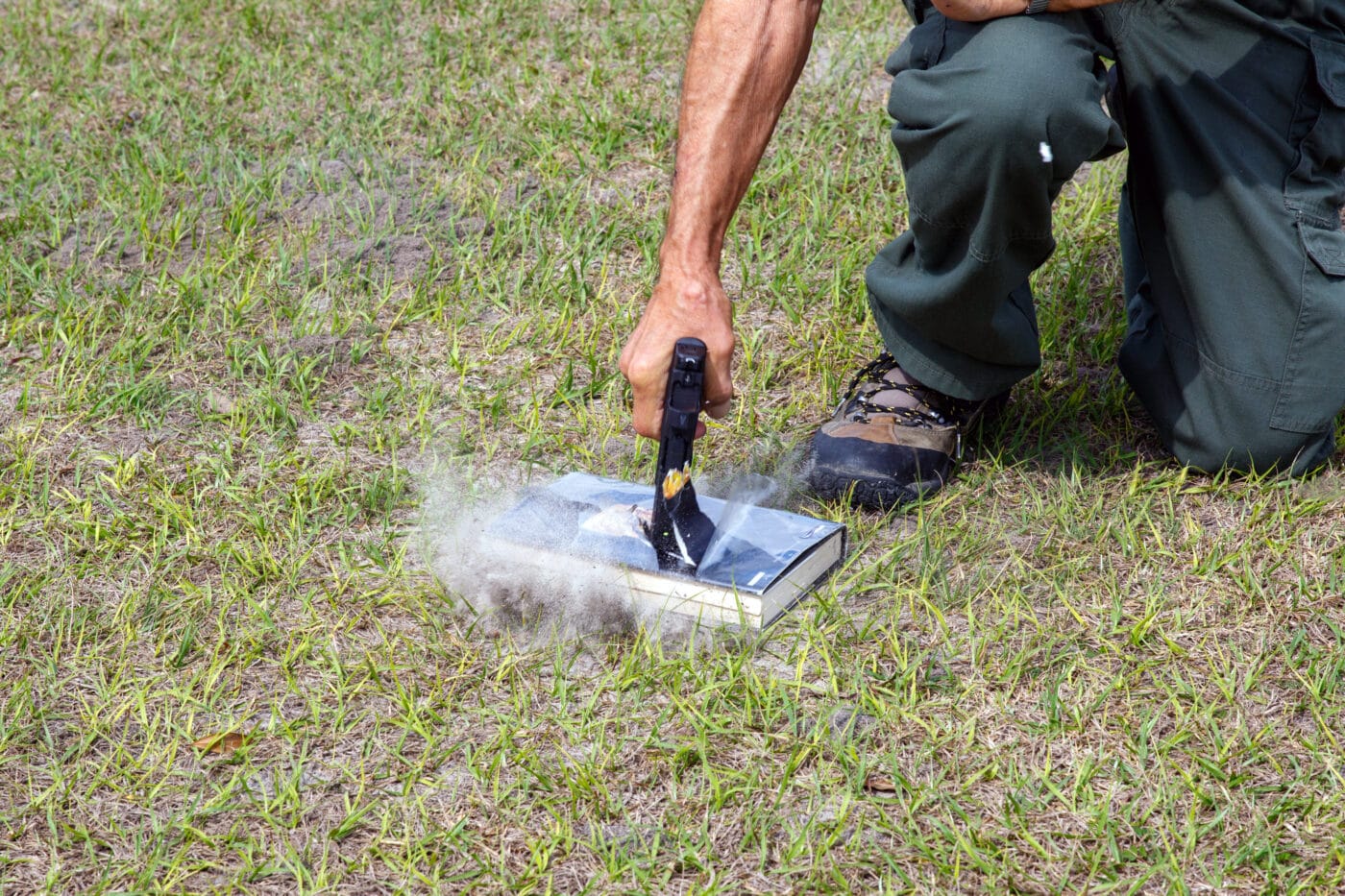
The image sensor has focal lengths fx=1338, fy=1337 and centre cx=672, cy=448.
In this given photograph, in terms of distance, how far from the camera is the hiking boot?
2264 mm

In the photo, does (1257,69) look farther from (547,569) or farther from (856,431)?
(547,569)

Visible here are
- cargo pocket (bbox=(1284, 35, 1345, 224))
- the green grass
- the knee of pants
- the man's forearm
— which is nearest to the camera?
the green grass

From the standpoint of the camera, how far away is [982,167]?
2023 mm

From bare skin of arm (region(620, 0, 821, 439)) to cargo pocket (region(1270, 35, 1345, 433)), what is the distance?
92 centimetres

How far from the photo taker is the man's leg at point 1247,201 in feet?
7.25

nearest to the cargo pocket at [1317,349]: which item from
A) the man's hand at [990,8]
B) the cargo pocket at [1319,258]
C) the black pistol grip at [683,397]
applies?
the cargo pocket at [1319,258]

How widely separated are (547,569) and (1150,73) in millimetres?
1299

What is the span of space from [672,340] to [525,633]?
501 mm

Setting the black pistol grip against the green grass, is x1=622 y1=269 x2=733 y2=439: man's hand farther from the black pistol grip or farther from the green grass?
the green grass

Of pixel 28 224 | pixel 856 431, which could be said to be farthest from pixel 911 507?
pixel 28 224

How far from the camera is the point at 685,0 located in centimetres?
404

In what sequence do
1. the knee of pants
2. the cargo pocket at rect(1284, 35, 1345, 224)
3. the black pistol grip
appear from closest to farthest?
the black pistol grip → the knee of pants → the cargo pocket at rect(1284, 35, 1345, 224)

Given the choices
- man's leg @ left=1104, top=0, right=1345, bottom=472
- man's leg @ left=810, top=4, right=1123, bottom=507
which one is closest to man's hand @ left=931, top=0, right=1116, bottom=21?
man's leg @ left=810, top=4, right=1123, bottom=507

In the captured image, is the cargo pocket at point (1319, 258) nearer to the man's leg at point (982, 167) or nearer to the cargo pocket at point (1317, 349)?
the cargo pocket at point (1317, 349)
